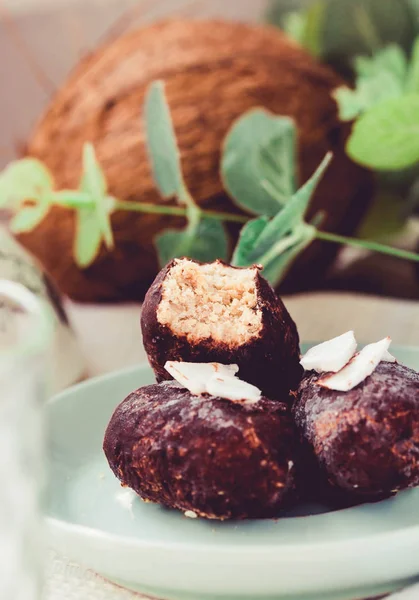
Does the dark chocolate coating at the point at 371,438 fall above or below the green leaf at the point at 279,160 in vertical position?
below

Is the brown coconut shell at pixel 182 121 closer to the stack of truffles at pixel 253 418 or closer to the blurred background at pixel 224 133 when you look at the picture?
the blurred background at pixel 224 133

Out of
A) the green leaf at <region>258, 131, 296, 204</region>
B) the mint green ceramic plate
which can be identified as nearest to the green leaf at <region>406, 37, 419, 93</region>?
→ the green leaf at <region>258, 131, 296, 204</region>

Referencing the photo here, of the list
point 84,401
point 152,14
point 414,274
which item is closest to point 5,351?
point 84,401

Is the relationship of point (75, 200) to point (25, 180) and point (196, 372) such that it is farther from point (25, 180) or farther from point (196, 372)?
point (196, 372)

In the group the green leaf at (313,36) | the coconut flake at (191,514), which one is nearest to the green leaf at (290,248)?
the coconut flake at (191,514)

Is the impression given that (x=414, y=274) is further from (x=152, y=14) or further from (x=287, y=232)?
(x=152, y=14)

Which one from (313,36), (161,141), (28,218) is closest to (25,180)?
(28,218)

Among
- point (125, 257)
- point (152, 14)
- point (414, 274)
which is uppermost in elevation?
point (152, 14)
